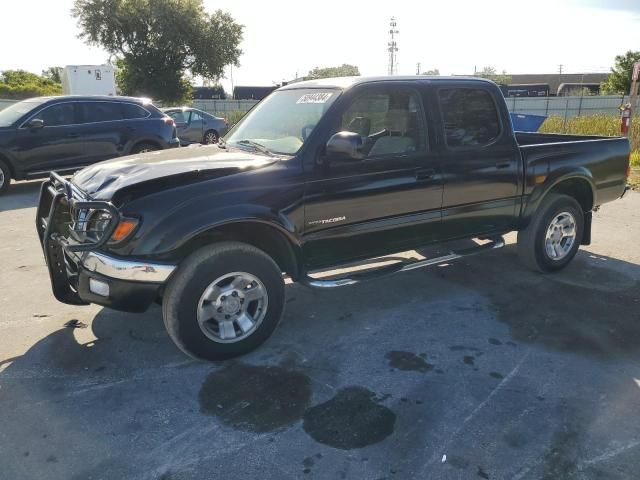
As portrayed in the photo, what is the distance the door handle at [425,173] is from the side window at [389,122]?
174 mm

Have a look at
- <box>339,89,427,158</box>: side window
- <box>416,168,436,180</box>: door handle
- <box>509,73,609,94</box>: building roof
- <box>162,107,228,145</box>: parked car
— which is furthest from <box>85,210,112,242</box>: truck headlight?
<box>509,73,609,94</box>: building roof

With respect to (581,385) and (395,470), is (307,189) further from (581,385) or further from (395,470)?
(581,385)

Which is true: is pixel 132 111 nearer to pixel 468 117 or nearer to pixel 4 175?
pixel 4 175

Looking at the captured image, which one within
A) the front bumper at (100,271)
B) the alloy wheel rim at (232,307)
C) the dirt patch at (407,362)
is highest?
the front bumper at (100,271)

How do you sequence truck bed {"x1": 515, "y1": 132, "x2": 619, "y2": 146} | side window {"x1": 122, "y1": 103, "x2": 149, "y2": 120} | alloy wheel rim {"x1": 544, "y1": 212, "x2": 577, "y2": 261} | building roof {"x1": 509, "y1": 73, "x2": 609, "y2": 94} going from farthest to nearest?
building roof {"x1": 509, "y1": 73, "x2": 609, "y2": 94} → side window {"x1": 122, "y1": 103, "x2": 149, "y2": 120} → truck bed {"x1": 515, "y1": 132, "x2": 619, "y2": 146} → alloy wheel rim {"x1": 544, "y1": 212, "x2": 577, "y2": 261}

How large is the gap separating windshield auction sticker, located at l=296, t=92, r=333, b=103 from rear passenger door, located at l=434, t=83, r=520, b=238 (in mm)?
990

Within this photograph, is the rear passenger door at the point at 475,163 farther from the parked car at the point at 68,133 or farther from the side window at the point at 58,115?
the side window at the point at 58,115

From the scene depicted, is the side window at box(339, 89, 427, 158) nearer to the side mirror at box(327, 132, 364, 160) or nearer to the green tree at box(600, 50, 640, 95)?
the side mirror at box(327, 132, 364, 160)

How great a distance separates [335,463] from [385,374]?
37.4 inches

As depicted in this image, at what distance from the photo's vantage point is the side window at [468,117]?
4488 millimetres

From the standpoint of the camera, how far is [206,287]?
3424 millimetres

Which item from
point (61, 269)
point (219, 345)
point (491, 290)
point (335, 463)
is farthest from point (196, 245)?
point (491, 290)

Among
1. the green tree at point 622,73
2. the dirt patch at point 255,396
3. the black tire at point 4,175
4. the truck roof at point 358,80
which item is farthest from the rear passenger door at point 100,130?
the green tree at point 622,73

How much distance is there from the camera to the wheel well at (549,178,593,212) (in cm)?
533
